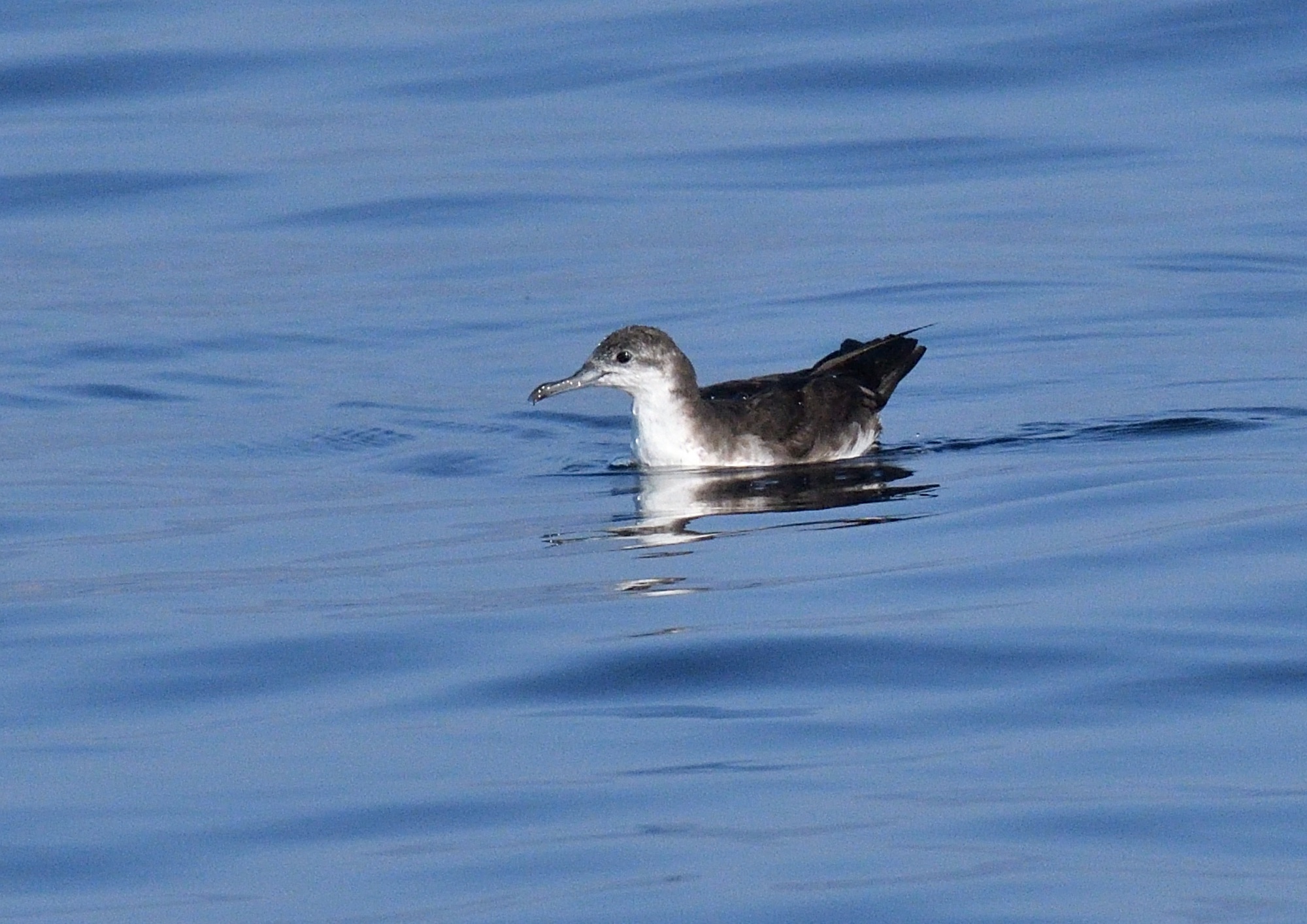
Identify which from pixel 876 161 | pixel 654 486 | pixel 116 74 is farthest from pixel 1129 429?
pixel 116 74

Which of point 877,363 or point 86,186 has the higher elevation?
point 86,186

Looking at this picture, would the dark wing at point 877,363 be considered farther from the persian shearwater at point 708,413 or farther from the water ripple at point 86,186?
the water ripple at point 86,186

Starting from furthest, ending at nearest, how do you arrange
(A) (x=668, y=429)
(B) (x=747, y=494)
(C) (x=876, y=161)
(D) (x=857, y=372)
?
(C) (x=876, y=161)
(D) (x=857, y=372)
(A) (x=668, y=429)
(B) (x=747, y=494)

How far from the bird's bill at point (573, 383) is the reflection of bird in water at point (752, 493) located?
54 cm

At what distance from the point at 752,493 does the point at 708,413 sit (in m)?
0.69

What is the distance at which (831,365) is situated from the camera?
12508 millimetres

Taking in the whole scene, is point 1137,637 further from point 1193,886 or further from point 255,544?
point 255,544

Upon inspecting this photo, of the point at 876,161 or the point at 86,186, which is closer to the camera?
the point at 86,186

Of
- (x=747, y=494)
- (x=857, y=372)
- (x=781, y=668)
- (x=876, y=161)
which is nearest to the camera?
(x=781, y=668)

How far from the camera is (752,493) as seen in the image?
11.2 meters

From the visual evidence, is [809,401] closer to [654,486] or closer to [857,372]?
[857,372]

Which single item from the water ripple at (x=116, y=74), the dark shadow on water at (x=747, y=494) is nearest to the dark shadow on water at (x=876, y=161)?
the water ripple at (x=116, y=74)

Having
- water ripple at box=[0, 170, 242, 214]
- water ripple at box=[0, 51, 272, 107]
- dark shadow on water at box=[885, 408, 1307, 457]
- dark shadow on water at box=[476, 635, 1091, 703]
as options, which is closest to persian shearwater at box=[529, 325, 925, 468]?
dark shadow on water at box=[885, 408, 1307, 457]

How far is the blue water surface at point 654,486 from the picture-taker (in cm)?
604
